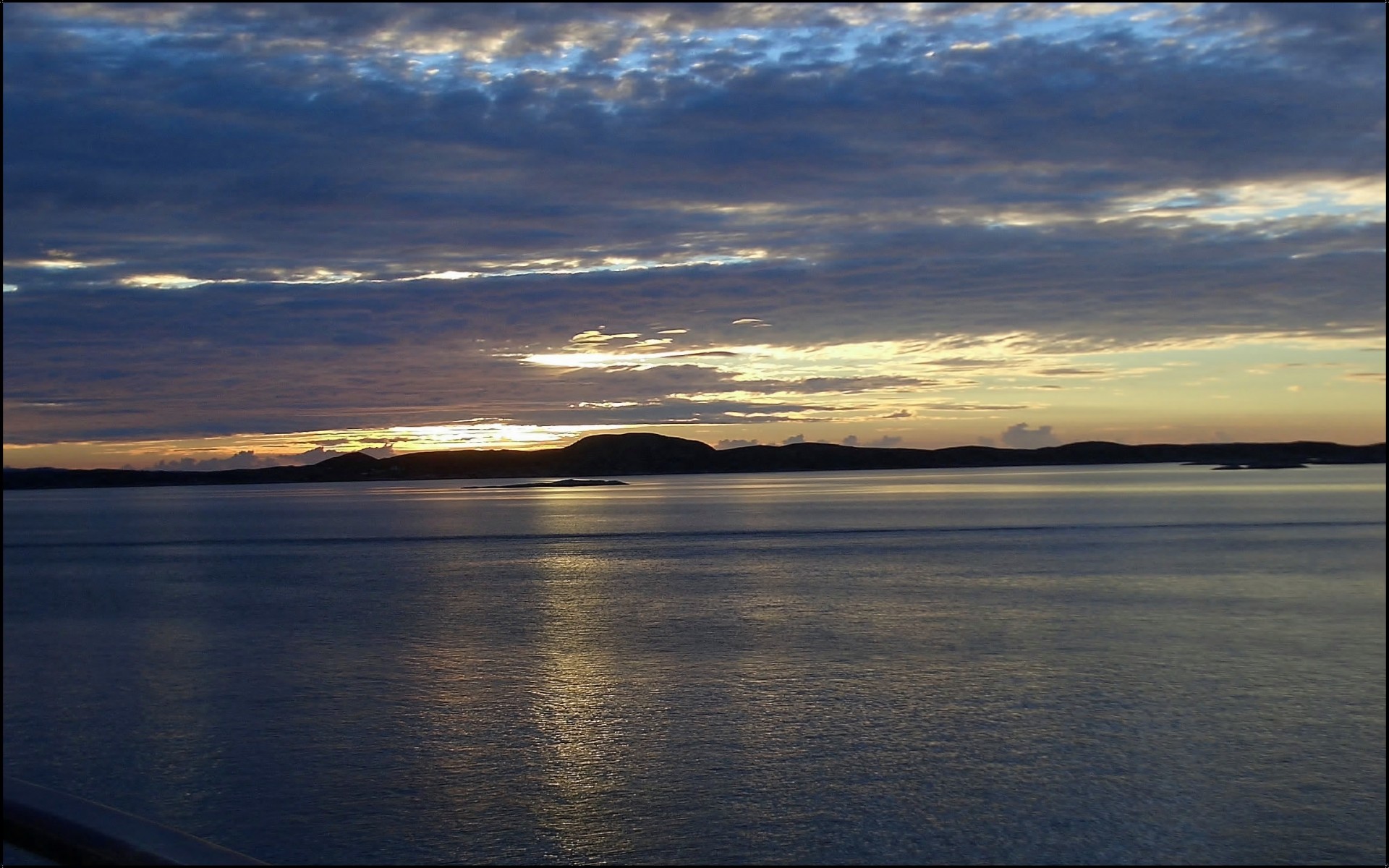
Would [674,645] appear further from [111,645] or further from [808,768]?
[111,645]

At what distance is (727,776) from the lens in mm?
10000

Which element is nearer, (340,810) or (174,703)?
(340,810)

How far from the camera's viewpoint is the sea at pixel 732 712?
28.6 feet

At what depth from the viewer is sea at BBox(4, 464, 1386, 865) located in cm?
872

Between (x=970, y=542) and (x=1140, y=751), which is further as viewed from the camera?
(x=970, y=542)

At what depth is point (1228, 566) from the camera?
3006cm

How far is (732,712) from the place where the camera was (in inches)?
495

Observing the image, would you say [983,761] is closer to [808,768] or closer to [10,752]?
[808,768]

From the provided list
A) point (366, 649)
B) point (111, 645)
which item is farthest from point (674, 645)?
point (111, 645)

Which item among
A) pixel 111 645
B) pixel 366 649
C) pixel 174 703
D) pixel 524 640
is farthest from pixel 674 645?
pixel 111 645

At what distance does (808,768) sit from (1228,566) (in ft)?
79.8

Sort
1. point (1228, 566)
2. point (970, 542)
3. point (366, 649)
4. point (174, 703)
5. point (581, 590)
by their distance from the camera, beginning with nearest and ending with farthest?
point (174, 703) < point (366, 649) < point (581, 590) < point (1228, 566) < point (970, 542)

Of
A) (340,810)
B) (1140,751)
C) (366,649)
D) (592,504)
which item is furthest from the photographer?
(592,504)

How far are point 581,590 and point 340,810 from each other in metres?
17.6
